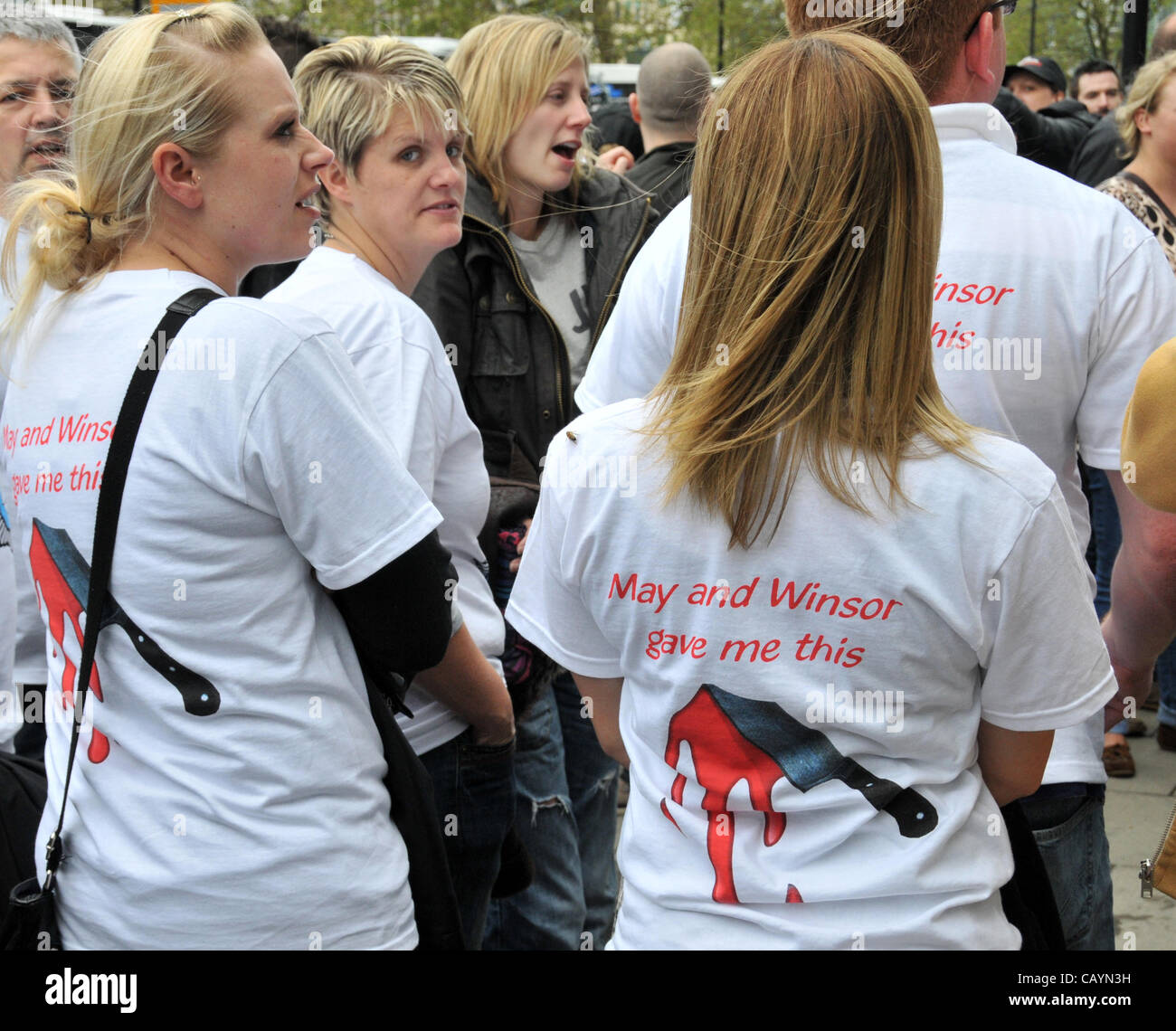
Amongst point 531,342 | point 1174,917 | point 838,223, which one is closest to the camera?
point 838,223

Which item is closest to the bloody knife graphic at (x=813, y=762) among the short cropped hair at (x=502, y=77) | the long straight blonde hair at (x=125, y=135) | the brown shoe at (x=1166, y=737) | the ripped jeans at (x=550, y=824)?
the long straight blonde hair at (x=125, y=135)

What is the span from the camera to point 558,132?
3227 mm

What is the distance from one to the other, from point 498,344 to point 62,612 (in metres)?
1.58

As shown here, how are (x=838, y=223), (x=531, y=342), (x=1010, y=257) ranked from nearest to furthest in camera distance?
(x=838, y=223) < (x=1010, y=257) < (x=531, y=342)

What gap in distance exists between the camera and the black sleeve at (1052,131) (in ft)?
19.6

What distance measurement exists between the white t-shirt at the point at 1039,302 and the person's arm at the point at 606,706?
64cm

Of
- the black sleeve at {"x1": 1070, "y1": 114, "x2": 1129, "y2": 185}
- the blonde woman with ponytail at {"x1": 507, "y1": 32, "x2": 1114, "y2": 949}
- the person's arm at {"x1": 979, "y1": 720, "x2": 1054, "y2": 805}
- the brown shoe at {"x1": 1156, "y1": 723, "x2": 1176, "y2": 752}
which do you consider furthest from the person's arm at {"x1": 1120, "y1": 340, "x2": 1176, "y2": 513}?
the black sleeve at {"x1": 1070, "y1": 114, "x2": 1129, "y2": 185}

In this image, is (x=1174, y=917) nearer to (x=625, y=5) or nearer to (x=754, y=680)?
(x=754, y=680)

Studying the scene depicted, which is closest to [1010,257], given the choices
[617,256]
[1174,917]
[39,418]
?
[39,418]

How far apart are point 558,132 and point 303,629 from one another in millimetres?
1991

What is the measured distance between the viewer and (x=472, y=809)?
7.54 feet

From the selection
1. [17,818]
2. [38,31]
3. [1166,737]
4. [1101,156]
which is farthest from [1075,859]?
[1101,156]

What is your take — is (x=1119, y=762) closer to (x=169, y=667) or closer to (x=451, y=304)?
(x=451, y=304)

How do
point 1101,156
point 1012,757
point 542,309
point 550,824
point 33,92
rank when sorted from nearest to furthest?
point 1012,757 < point 550,824 < point 33,92 < point 542,309 < point 1101,156
